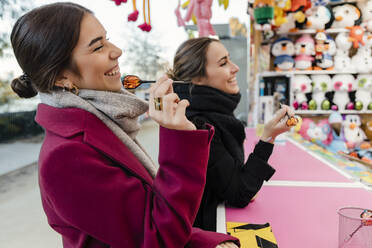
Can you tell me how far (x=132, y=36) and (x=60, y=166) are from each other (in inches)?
62.6

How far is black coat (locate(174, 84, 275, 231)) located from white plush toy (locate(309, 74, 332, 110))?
2.82 m

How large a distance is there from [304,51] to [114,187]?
3537 millimetres

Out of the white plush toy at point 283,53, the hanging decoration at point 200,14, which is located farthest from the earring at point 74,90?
the white plush toy at point 283,53

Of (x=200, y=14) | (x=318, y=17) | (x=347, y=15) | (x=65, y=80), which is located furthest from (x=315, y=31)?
(x=65, y=80)

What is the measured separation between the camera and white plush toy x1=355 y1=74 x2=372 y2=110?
3627 mm

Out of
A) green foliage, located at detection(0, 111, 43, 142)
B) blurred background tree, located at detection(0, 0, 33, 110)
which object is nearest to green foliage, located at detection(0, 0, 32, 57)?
blurred background tree, located at detection(0, 0, 33, 110)

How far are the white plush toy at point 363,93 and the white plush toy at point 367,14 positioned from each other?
602 millimetres

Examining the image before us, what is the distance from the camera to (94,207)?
579 millimetres

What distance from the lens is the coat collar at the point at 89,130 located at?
627 mm

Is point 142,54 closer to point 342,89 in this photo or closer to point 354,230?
point 354,230

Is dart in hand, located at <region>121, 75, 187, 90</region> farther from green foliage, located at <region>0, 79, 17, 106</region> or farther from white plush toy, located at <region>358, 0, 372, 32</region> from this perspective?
white plush toy, located at <region>358, 0, 372, 32</region>

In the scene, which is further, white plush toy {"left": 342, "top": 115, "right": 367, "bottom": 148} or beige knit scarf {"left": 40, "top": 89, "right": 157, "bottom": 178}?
white plush toy {"left": 342, "top": 115, "right": 367, "bottom": 148}

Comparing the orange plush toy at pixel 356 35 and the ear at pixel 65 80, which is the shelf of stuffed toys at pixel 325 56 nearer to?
the orange plush toy at pixel 356 35

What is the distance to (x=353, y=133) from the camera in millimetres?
3584
